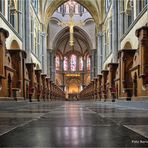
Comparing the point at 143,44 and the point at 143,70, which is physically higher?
the point at 143,44

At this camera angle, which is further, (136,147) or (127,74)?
(127,74)

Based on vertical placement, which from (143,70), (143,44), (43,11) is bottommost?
(143,70)

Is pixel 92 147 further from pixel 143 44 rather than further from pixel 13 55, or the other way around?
pixel 13 55

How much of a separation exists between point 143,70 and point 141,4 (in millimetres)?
9095

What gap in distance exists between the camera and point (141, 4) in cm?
1731

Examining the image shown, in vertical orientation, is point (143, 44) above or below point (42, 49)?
below

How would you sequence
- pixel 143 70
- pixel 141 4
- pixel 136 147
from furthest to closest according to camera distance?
pixel 141 4 < pixel 143 70 < pixel 136 147

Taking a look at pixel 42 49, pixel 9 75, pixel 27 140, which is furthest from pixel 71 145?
pixel 42 49

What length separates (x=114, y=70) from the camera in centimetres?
1769

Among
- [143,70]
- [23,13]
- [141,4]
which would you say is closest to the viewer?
[143,70]

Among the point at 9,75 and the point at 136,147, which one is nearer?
the point at 136,147

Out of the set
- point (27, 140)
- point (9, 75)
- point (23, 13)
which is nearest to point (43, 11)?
point (23, 13)

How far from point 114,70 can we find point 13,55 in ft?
19.7

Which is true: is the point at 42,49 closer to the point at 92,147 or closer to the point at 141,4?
the point at 141,4
